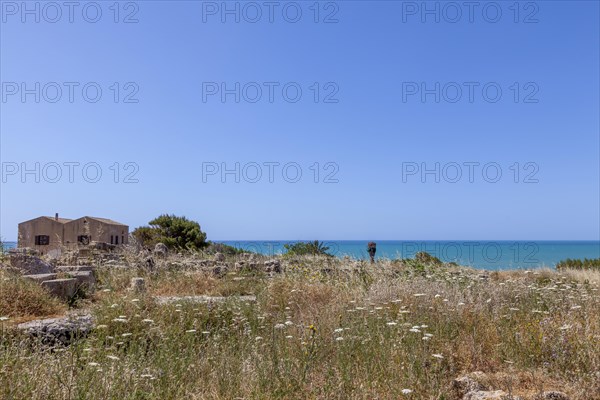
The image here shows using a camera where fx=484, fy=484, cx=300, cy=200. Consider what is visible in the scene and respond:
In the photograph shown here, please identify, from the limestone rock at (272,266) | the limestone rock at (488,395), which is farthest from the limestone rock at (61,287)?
the limestone rock at (488,395)

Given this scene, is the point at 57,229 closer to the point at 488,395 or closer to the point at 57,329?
the point at 57,329

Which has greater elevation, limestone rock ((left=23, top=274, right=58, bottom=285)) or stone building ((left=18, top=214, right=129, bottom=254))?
Answer: stone building ((left=18, top=214, right=129, bottom=254))

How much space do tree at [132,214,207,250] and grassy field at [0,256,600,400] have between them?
66.8ft

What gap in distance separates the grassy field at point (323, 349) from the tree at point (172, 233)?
20.4 m

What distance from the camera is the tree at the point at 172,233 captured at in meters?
28.0

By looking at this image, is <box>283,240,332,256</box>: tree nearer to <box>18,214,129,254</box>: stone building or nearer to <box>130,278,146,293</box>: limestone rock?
<box>130,278,146,293</box>: limestone rock

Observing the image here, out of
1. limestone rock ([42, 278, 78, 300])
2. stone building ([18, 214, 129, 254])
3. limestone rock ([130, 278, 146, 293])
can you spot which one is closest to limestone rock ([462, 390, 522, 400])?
limestone rock ([130, 278, 146, 293])

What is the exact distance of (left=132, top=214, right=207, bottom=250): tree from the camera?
28.0m

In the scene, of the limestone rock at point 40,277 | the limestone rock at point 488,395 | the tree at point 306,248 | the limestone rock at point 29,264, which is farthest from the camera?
the tree at point 306,248

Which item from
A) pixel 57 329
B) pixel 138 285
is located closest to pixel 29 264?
pixel 138 285

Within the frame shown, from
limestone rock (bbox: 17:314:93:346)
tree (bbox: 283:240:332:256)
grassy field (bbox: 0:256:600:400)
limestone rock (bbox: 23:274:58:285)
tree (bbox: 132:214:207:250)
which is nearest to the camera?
grassy field (bbox: 0:256:600:400)

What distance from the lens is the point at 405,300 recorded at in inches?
251

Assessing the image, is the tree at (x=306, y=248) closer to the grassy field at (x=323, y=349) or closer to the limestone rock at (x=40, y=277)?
the limestone rock at (x=40, y=277)

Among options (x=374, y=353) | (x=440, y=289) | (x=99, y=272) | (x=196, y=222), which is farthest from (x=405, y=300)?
(x=196, y=222)
